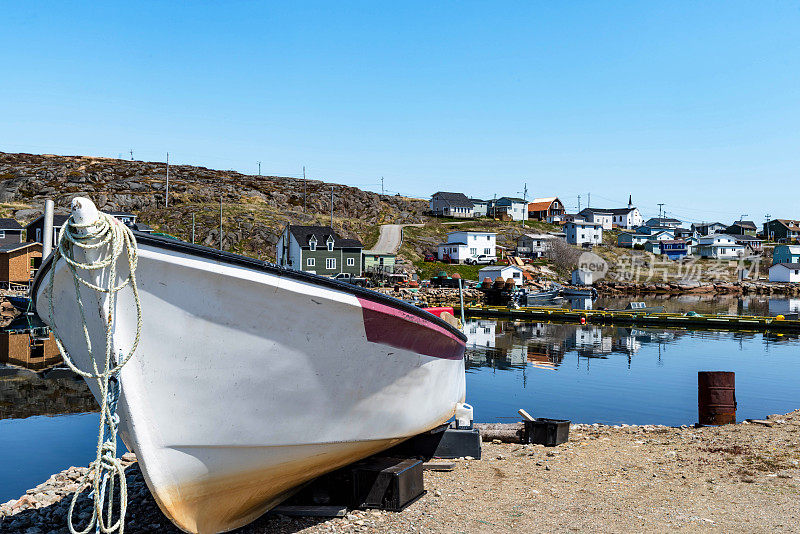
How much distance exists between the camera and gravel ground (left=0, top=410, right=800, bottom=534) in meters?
7.97

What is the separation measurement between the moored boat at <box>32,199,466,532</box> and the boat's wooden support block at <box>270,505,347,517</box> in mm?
285

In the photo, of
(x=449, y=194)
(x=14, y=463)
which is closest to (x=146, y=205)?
(x=449, y=194)

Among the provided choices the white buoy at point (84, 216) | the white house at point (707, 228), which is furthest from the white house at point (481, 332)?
the white house at point (707, 228)

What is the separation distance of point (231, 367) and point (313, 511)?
2.96m

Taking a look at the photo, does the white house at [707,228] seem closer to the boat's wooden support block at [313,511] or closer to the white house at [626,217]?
the white house at [626,217]

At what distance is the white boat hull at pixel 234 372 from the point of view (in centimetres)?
628

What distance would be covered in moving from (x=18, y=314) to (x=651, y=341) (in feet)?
154

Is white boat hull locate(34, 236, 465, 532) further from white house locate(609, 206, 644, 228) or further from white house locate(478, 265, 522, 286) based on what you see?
white house locate(609, 206, 644, 228)

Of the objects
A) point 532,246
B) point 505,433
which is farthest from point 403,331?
point 532,246

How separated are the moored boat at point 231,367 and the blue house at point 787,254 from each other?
116 metres

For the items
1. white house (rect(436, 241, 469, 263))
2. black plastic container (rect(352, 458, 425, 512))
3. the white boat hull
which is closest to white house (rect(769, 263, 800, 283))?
white house (rect(436, 241, 469, 263))

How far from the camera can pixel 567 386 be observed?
78.0 feet

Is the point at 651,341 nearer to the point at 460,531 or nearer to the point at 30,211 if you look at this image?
the point at 460,531

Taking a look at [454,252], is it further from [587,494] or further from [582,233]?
[587,494]
